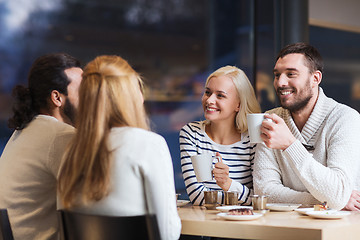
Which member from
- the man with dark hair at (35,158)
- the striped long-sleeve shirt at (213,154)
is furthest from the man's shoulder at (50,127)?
the striped long-sleeve shirt at (213,154)

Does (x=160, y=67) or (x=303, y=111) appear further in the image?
(x=160, y=67)

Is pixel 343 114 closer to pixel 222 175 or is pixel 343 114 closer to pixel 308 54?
pixel 308 54

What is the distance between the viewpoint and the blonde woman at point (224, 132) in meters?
2.57

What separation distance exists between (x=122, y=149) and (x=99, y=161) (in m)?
0.08

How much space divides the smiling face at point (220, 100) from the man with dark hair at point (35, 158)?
0.86 meters

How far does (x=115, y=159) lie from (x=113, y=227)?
23 centimetres

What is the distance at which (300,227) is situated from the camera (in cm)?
169

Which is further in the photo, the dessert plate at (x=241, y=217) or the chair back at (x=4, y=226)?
the dessert plate at (x=241, y=217)

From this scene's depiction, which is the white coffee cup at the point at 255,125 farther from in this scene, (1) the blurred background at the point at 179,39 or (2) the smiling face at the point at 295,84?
(1) the blurred background at the point at 179,39

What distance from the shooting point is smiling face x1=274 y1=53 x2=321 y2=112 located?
2.48 metres

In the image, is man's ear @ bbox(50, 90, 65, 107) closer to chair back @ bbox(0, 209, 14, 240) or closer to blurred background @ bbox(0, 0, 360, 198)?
chair back @ bbox(0, 209, 14, 240)

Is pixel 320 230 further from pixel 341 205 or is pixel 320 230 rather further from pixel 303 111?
pixel 303 111

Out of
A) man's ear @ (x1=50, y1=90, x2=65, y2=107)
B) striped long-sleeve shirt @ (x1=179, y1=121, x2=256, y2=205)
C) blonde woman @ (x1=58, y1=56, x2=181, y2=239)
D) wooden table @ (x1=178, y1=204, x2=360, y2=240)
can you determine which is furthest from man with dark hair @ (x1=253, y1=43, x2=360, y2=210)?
man's ear @ (x1=50, y1=90, x2=65, y2=107)

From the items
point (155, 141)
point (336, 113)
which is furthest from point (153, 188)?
point (336, 113)
